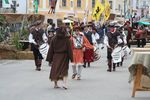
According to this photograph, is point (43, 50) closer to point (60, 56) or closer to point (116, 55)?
point (116, 55)

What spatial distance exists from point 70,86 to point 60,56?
1.17 meters

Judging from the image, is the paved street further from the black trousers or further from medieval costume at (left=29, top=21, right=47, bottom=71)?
the black trousers

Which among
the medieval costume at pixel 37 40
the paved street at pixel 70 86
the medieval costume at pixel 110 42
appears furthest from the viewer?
the medieval costume at pixel 37 40

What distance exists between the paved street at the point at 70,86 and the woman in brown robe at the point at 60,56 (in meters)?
0.40

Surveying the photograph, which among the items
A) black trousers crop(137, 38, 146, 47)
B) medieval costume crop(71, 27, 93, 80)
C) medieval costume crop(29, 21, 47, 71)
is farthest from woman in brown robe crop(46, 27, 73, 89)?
black trousers crop(137, 38, 146, 47)

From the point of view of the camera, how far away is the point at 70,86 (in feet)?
50.3

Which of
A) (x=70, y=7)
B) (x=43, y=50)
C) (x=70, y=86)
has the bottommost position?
(x=70, y=86)

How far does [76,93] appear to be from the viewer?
1372 centimetres

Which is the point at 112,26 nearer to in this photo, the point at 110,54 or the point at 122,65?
the point at 110,54

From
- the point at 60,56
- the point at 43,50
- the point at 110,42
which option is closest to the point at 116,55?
the point at 110,42

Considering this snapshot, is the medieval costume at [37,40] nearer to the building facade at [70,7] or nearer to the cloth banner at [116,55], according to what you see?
the cloth banner at [116,55]

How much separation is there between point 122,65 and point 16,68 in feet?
15.0

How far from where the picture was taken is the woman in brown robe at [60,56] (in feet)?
47.5

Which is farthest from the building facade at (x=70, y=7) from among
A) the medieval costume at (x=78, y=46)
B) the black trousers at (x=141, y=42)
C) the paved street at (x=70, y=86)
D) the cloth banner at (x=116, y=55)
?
the medieval costume at (x=78, y=46)
